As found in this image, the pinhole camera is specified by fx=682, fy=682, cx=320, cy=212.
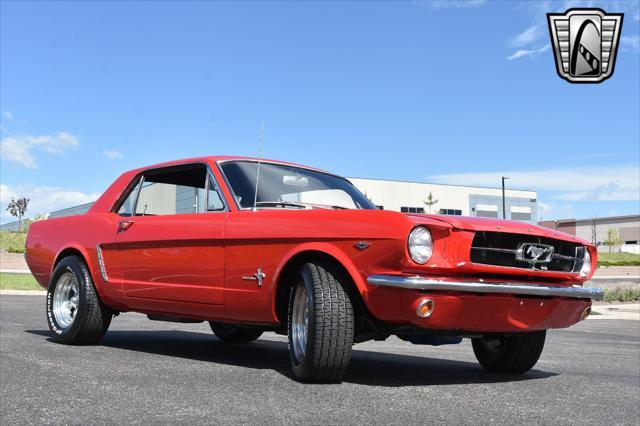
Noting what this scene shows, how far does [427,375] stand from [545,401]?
107cm

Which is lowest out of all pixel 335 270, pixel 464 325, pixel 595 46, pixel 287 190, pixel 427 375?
pixel 427 375

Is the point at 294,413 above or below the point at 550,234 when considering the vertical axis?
below

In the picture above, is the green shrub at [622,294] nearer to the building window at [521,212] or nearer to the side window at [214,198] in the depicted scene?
the side window at [214,198]

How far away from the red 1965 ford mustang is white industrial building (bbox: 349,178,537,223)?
64.3 meters

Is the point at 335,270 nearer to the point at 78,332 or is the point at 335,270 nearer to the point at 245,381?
the point at 245,381

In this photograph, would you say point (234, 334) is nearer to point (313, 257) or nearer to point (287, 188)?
point (287, 188)

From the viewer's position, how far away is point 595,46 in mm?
12242

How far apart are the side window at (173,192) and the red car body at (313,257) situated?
113mm

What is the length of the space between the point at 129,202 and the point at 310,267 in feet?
8.98

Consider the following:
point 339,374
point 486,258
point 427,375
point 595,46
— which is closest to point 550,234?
point 486,258

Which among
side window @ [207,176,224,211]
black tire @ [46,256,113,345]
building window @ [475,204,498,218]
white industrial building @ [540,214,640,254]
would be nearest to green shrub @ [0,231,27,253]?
black tire @ [46,256,113,345]

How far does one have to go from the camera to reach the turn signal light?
4105 mm

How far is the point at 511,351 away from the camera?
5316 mm

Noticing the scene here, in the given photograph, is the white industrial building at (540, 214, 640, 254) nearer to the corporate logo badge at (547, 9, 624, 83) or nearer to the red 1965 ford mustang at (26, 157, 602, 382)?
the corporate logo badge at (547, 9, 624, 83)
